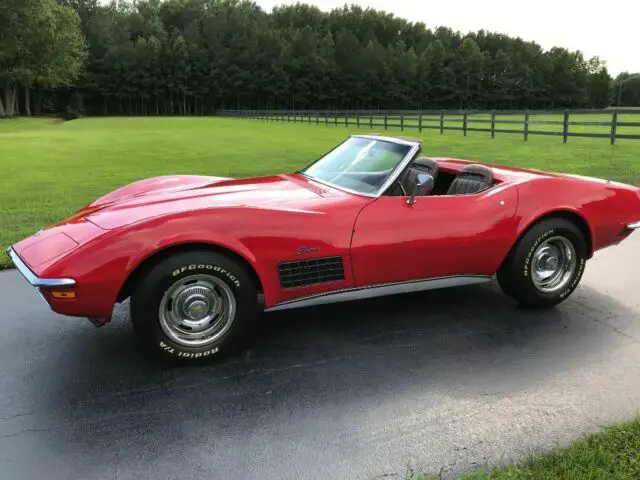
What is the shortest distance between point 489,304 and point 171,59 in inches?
3386

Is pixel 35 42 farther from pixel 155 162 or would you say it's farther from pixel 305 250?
pixel 305 250

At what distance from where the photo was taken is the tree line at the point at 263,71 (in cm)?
8119

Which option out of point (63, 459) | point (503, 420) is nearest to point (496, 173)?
point (503, 420)

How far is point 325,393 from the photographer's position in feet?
9.73

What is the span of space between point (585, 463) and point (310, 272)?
1756 millimetres

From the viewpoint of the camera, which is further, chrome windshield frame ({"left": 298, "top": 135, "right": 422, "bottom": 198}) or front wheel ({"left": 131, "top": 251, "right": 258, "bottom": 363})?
chrome windshield frame ({"left": 298, "top": 135, "right": 422, "bottom": 198})

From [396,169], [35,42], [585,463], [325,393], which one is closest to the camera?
[585,463]

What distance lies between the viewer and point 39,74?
59719mm

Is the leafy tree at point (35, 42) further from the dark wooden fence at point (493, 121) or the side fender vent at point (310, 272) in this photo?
the side fender vent at point (310, 272)

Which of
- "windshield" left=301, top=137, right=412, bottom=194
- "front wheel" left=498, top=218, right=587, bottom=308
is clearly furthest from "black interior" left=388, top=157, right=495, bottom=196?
"front wheel" left=498, top=218, right=587, bottom=308

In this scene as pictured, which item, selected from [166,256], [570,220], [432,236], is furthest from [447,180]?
[166,256]

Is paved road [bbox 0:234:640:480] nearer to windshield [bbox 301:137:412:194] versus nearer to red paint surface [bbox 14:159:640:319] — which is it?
red paint surface [bbox 14:159:640:319]

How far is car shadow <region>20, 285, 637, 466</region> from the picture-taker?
2756 millimetres

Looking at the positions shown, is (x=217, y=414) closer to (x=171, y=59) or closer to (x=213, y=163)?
(x=213, y=163)
